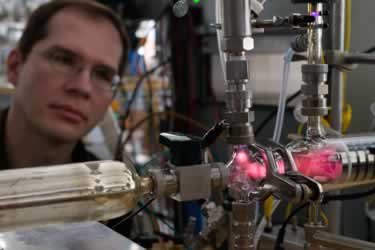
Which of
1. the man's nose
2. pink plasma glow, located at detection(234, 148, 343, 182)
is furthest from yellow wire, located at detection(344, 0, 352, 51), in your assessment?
the man's nose

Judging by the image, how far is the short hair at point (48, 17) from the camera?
50.9 inches

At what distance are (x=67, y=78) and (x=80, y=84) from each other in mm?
46

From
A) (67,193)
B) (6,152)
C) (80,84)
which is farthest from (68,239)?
(6,152)

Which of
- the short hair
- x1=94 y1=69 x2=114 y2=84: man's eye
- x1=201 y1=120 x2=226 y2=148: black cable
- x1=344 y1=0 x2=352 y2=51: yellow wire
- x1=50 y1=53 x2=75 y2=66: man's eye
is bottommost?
x1=201 y1=120 x2=226 y2=148: black cable

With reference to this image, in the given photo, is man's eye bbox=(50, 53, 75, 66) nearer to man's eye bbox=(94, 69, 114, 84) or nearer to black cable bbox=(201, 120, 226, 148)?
man's eye bbox=(94, 69, 114, 84)

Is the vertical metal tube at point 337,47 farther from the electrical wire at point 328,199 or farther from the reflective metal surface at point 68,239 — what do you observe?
the reflective metal surface at point 68,239

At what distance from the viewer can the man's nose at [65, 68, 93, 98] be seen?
1.13m

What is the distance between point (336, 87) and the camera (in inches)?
27.0

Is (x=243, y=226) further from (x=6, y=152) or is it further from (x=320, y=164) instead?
(x=6, y=152)

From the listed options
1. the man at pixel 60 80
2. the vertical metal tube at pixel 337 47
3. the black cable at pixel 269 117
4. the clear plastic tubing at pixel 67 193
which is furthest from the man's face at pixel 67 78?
the clear plastic tubing at pixel 67 193

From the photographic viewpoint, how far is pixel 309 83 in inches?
18.8

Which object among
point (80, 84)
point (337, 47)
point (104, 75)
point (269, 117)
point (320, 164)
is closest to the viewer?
point (320, 164)

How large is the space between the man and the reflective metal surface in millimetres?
621

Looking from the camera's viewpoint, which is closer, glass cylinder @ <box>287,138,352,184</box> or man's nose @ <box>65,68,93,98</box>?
glass cylinder @ <box>287,138,352,184</box>
